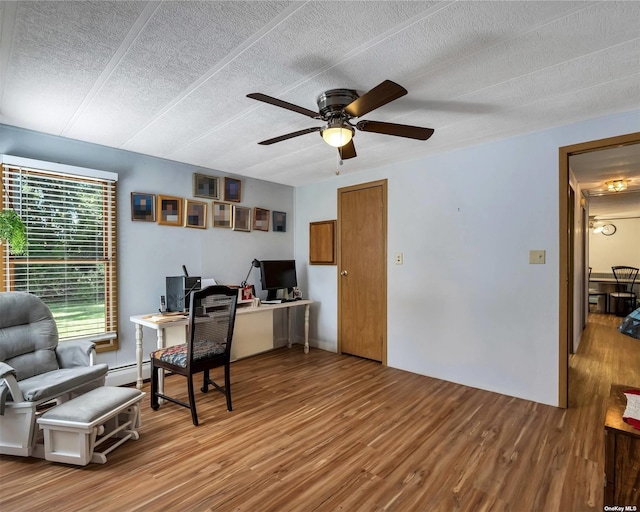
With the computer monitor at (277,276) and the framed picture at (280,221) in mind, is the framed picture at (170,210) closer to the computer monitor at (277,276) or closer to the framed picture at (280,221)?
the computer monitor at (277,276)

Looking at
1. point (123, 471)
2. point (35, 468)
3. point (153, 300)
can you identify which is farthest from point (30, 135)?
point (123, 471)

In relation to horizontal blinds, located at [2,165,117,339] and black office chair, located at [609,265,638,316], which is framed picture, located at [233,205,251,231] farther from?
black office chair, located at [609,265,638,316]

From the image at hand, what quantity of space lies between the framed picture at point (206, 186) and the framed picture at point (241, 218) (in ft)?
0.99

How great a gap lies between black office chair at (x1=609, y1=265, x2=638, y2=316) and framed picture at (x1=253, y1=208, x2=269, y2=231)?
23.7 ft

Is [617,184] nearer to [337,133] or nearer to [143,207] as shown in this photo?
[337,133]

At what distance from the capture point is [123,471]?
187cm

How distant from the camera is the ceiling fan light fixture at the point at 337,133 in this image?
2.02 metres

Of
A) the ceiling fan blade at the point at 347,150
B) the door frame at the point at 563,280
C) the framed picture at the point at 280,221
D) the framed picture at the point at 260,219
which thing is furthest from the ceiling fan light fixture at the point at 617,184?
the framed picture at the point at 260,219

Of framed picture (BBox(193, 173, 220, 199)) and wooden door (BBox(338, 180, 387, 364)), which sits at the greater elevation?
framed picture (BBox(193, 173, 220, 199))

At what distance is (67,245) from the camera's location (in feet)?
9.50

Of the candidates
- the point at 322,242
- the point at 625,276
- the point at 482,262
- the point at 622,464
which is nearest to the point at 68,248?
the point at 322,242

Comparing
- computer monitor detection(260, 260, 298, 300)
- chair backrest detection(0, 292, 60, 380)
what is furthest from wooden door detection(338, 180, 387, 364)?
chair backrest detection(0, 292, 60, 380)

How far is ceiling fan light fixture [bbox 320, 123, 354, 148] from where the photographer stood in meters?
2.02

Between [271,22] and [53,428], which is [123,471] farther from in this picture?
[271,22]
